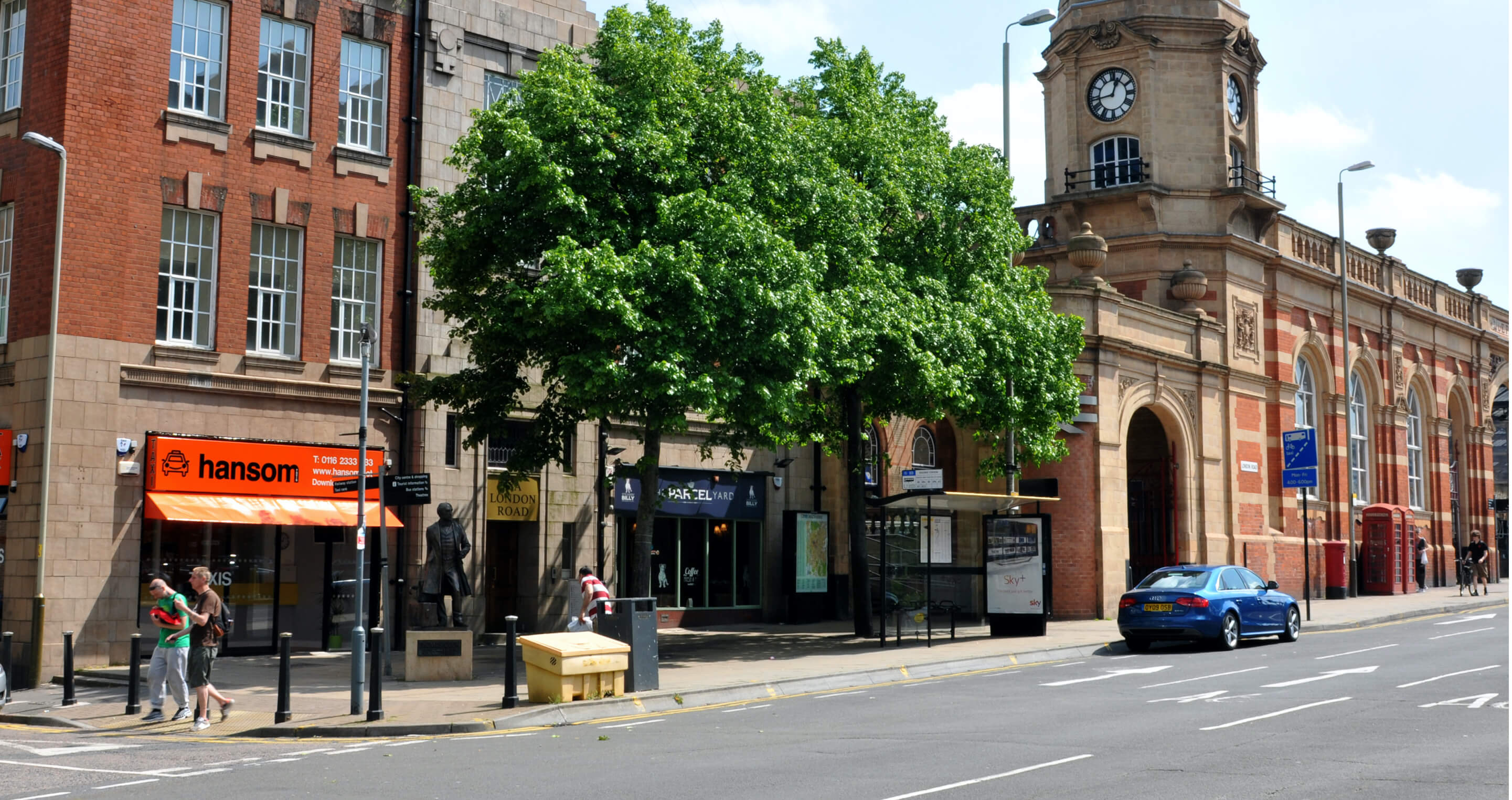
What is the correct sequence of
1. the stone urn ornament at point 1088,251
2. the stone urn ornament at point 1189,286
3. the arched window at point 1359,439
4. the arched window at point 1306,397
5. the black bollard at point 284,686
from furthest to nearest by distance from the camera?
the arched window at point 1359,439 < the arched window at point 1306,397 < the stone urn ornament at point 1189,286 < the stone urn ornament at point 1088,251 < the black bollard at point 284,686

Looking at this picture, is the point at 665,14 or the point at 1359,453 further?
the point at 1359,453

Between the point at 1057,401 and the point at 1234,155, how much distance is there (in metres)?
17.8

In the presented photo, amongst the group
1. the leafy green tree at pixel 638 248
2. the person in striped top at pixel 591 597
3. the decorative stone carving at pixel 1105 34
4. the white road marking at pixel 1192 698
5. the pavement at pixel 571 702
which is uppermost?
the decorative stone carving at pixel 1105 34

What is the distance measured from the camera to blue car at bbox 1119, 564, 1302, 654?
22266 millimetres

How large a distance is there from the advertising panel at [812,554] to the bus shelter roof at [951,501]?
4.29 m

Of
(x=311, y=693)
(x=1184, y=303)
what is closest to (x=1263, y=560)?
(x=1184, y=303)

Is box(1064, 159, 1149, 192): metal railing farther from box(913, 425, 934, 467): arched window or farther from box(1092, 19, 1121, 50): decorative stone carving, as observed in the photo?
box(913, 425, 934, 467): arched window

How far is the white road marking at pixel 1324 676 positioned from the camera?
16.6 meters

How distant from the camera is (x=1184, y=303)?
36688 mm

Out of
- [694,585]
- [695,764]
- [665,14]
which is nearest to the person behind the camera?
[695,764]

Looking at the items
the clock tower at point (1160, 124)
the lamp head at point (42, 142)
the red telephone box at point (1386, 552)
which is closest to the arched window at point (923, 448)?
the clock tower at point (1160, 124)

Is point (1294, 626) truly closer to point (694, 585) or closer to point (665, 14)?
point (694, 585)

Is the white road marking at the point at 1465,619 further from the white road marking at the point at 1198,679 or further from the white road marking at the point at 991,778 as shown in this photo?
the white road marking at the point at 991,778

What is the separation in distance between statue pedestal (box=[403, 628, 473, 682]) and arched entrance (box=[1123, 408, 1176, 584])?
20179 millimetres
